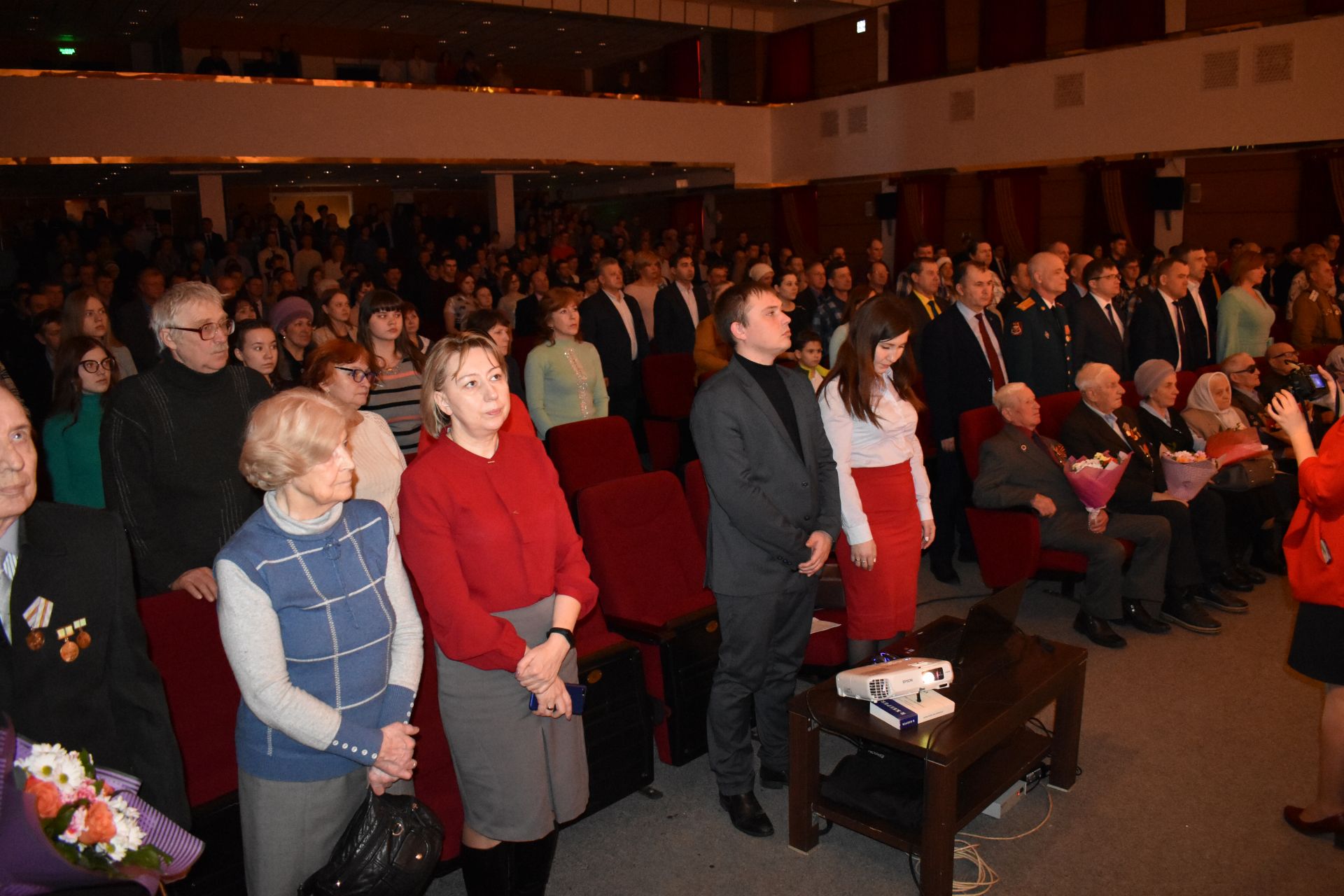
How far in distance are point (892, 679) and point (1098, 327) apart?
355 centimetres

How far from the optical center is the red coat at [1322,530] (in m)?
2.53

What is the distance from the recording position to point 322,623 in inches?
73.2

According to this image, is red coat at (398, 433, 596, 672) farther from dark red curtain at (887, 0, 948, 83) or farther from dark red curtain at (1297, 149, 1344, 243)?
dark red curtain at (887, 0, 948, 83)

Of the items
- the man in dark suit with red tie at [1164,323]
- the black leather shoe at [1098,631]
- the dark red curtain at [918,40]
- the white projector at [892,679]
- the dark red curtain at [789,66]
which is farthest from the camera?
the dark red curtain at [789,66]

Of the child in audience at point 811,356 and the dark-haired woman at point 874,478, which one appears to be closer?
the dark-haired woman at point 874,478

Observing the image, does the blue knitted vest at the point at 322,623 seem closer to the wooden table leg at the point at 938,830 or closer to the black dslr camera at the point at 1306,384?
the wooden table leg at the point at 938,830

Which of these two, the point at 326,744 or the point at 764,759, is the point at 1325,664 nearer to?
the point at 764,759

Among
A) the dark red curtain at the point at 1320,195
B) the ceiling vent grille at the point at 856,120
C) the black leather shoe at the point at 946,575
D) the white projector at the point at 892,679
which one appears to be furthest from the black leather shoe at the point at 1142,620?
the ceiling vent grille at the point at 856,120

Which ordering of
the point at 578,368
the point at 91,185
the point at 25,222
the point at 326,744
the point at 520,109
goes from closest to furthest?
1. the point at 326,744
2. the point at 578,368
3. the point at 520,109
4. the point at 25,222
5. the point at 91,185

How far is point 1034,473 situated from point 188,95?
1083 cm

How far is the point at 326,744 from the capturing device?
1815 mm

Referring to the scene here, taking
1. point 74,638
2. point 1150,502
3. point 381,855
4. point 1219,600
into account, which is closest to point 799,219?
point 1150,502

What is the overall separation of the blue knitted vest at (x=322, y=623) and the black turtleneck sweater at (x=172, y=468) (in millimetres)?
837

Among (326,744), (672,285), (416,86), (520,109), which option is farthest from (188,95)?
(326,744)
